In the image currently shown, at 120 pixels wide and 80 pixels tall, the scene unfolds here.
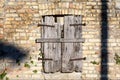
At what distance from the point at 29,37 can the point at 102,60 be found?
1.85 meters

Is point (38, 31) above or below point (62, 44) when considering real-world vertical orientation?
above

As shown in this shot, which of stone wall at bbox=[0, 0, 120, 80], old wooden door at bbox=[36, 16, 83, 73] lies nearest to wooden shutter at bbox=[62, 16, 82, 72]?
old wooden door at bbox=[36, 16, 83, 73]

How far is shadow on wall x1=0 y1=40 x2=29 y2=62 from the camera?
17.5 ft

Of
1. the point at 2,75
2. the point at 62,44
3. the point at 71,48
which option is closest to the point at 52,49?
the point at 62,44

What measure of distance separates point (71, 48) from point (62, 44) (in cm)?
24

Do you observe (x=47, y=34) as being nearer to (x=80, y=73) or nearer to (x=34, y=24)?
(x=34, y=24)

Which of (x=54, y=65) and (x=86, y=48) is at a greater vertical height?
(x=86, y=48)

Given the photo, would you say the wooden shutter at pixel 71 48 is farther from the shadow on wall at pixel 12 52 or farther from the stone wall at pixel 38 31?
the shadow on wall at pixel 12 52

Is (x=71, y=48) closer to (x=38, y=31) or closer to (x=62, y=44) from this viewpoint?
(x=62, y=44)

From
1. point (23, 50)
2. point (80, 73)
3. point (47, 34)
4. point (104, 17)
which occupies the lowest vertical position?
point (80, 73)

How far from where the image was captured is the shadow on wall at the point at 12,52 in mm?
5340

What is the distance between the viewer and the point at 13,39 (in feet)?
17.5

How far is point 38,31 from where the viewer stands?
534cm

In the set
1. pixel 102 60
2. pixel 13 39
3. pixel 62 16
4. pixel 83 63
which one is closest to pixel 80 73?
pixel 83 63
